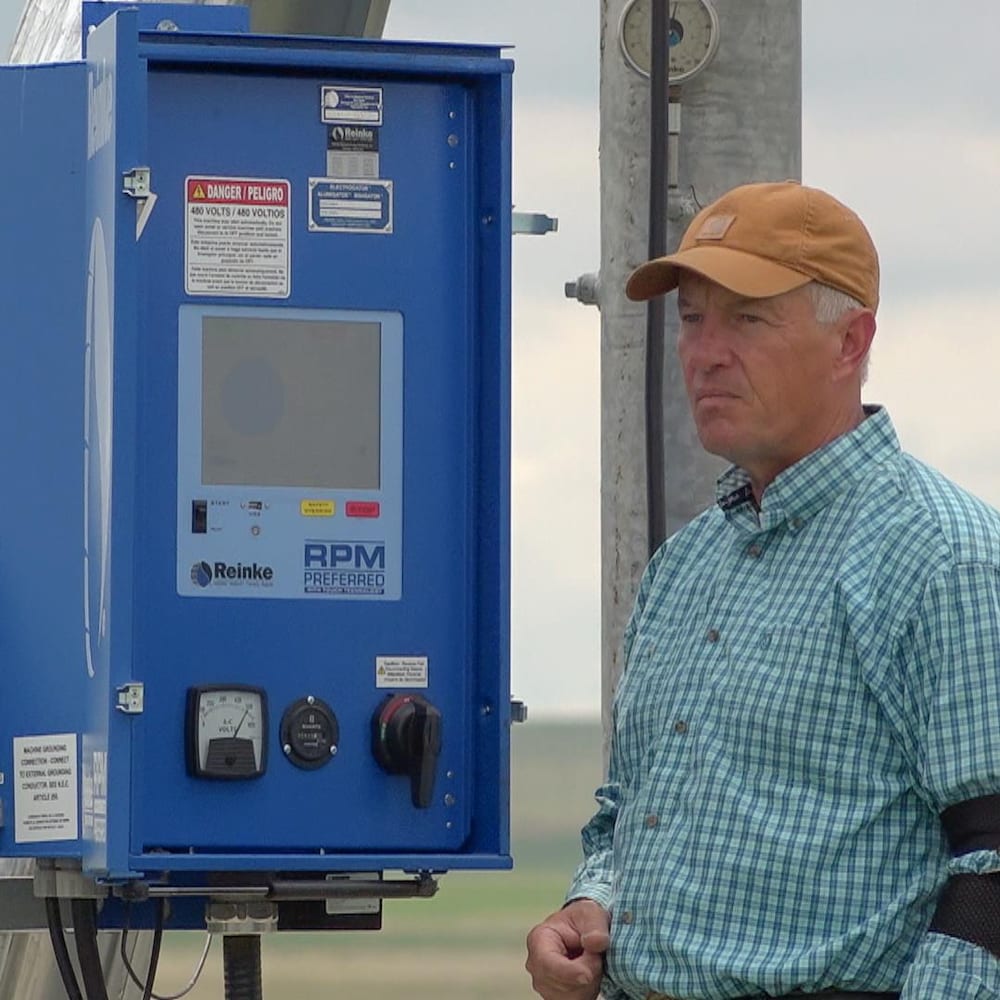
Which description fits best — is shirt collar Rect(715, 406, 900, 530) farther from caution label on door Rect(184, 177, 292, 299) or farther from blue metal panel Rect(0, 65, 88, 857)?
blue metal panel Rect(0, 65, 88, 857)

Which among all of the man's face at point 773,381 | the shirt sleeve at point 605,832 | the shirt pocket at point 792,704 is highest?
the man's face at point 773,381

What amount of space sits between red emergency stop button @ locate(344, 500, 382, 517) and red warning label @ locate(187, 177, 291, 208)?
0.50 metres

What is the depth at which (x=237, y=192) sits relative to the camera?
12.5 feet

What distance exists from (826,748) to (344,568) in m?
1.24

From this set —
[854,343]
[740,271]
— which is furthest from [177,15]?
[854,343]

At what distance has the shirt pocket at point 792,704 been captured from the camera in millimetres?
2783

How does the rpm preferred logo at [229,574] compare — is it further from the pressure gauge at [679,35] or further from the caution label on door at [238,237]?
the pressure gauge at [679,35]

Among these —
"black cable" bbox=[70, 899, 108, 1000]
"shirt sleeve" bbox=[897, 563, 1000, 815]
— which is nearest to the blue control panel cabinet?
"black cable" bbox=[70, 899, 108, 1000]

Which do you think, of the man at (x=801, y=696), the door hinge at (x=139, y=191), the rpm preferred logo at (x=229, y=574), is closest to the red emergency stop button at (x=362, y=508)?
the rpm preferred logo at (x=229, y=574)

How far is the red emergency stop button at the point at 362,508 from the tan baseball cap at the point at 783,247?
3.13ft

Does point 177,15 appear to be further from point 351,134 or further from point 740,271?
point 740,271

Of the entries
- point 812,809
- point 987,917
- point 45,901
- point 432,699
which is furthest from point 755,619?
point 45,901

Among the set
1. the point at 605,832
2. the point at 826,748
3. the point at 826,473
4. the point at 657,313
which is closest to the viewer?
the point at 826,748

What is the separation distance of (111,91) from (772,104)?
1090 mm
